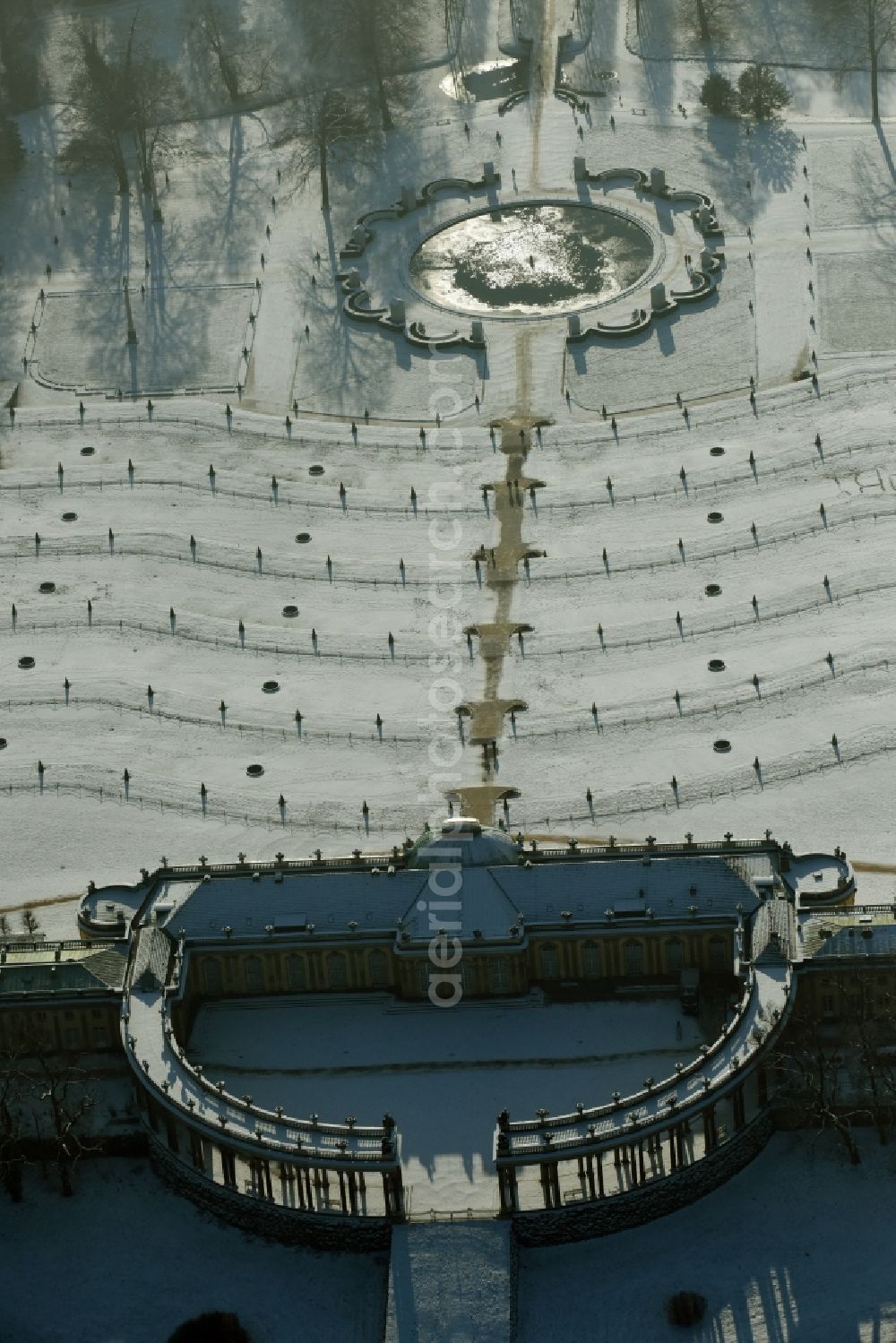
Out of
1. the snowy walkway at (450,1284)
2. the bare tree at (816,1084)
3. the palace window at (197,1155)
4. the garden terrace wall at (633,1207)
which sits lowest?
the snowy walkway at (450,1284)

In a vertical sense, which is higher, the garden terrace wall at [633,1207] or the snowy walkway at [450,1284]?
the garden terrace wall at [633,1207]

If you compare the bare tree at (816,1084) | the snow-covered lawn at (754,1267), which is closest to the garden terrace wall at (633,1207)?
the snow-covered lawn at (754,1267)

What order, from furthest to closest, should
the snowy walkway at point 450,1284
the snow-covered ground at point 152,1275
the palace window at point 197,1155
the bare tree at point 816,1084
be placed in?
the palace window at point 197,1155
the bare tree at point 816,1084
the snow-covered ground at point 152,1275
the snowy walkway at point 450,1284

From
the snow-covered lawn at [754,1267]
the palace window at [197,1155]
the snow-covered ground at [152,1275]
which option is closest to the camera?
the snow-covered lawn at [754,1267]

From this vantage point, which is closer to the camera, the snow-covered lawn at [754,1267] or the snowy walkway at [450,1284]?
the snowy walkway at [450,1284]

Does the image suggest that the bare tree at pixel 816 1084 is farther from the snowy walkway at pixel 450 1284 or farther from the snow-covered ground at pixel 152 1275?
the snow-covered ground at pixel 152 1275

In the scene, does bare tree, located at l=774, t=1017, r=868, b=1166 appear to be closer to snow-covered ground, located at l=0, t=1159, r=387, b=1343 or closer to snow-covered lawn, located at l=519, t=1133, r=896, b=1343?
snow-covered lawn, located at l=519, t=1133, r=896, b=1343

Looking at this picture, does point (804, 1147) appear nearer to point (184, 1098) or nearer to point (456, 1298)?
point (456, 1298)
